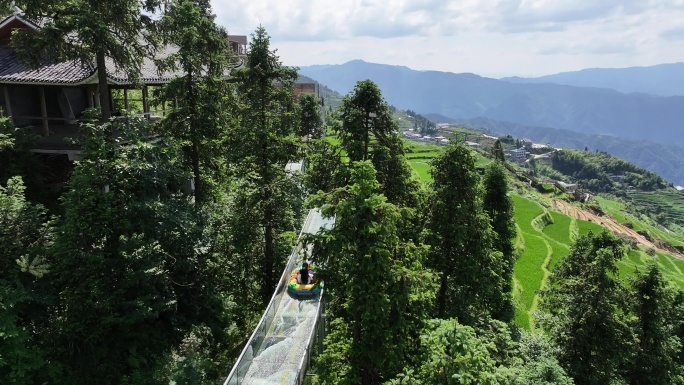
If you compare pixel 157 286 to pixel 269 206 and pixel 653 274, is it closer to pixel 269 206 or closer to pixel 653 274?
pixel 269 206

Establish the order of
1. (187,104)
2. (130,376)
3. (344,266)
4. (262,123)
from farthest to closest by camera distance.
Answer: (262,123) → (187,104) → (130,376) → (344,266)

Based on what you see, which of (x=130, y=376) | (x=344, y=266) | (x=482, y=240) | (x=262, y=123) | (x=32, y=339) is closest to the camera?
(x=344, y=266)

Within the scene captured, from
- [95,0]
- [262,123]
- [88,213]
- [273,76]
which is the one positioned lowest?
[88,213]

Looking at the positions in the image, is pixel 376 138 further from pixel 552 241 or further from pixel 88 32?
pixel 552 241

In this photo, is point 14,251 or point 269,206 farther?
point 269,206

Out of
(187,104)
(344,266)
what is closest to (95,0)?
(187,104)

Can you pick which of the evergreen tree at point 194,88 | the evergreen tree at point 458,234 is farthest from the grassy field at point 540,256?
the evergreen tree at point 194,88
